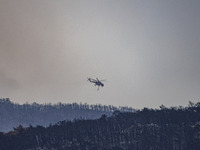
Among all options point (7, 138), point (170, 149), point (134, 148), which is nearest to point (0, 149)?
point (7, 138)

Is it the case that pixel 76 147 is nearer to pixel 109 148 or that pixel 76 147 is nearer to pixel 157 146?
pixel 109 148

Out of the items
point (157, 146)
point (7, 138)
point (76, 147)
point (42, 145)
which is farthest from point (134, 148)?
point (7, 138)

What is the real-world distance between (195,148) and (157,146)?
17.4 metres

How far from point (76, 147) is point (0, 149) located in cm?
3314

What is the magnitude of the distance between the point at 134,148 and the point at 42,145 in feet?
136

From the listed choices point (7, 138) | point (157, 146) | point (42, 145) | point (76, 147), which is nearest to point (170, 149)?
point (157, 146)

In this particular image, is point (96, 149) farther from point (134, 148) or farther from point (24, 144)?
point (24, 144)

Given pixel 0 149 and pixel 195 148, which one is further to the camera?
pixel 195 148

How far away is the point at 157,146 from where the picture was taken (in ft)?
653

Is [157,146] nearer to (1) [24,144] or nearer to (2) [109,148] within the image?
(2) [109,148]

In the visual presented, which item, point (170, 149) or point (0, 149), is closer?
point (0, 149)

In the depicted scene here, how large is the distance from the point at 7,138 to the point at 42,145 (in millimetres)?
15819

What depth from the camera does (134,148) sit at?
19638cm

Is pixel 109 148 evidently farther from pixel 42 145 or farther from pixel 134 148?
pixel 42 145
